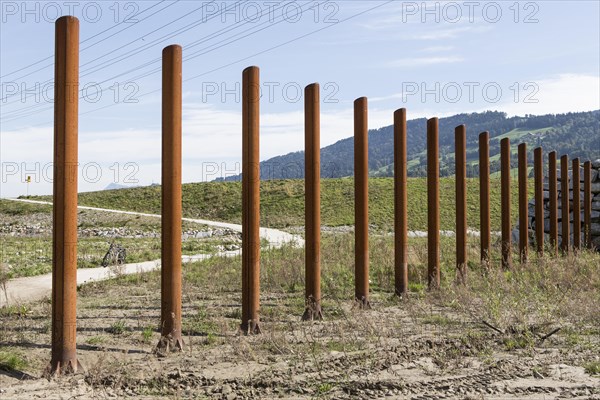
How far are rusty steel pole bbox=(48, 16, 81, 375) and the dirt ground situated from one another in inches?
13.8

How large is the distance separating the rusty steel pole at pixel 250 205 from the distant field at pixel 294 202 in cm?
3603

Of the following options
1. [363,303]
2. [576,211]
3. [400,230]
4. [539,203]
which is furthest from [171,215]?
[576,211]

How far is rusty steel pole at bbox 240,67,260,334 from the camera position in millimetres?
7867

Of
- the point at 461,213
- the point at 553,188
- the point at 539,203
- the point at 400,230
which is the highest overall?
the point at 553,188

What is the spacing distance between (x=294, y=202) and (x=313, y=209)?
147 feet

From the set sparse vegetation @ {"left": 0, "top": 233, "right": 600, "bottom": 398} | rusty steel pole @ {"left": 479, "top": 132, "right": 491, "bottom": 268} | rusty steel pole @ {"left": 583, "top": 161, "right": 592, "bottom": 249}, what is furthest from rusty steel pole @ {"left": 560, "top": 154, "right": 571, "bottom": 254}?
sparse vegetation @ {"left": 0, "top": 233, "right": 600, "bottom": 398}

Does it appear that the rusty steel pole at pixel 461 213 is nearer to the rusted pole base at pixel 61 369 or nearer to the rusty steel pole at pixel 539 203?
the rusty steel pole at pixel 539 203

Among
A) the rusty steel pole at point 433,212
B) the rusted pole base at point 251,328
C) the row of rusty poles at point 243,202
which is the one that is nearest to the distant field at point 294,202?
the rusty steel pole at point 433,212

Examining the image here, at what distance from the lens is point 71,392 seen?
17.5ft

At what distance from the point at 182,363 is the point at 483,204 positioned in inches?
356

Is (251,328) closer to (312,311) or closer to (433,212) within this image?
(312,311)

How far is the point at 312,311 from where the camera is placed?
8.67 m

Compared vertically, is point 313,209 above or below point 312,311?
above

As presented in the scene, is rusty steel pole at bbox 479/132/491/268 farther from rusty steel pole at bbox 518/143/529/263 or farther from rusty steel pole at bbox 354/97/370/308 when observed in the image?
rusty steel pole at bbox 354/97/370/308
